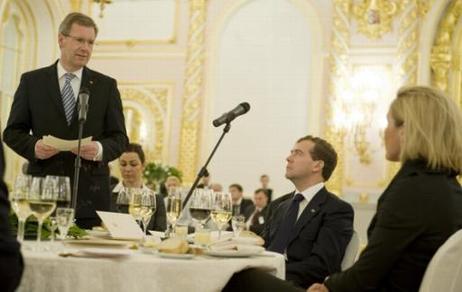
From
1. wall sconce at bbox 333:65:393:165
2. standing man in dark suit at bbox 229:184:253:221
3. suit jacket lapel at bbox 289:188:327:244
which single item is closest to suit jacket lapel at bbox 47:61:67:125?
suit jacket lapel at bbox 289:188:327:244

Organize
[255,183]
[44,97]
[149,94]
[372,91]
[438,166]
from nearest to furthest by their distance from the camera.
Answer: [438,166] → [44,97] → [372,91] → [255,183] → [149,94]

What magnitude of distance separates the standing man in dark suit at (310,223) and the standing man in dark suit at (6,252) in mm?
2064

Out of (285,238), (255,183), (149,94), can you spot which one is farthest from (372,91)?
(285,238)

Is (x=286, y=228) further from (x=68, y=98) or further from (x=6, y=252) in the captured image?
(x=6, y=252)

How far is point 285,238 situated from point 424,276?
1.38 m

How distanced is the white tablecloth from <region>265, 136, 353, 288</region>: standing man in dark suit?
46.8 inches

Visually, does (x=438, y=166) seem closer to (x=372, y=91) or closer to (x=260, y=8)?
(x=372, y=91)

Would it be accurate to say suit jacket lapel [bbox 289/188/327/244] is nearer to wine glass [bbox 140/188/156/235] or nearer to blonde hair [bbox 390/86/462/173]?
wine glass [bbox 140/188/156/235]

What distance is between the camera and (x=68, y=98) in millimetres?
3682

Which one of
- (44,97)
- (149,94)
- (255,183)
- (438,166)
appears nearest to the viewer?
(438,166)

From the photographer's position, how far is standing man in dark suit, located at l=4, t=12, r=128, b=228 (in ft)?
11.6

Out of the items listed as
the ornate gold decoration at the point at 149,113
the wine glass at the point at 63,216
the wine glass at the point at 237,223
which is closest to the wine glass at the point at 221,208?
the wine glass at the point at 237,223

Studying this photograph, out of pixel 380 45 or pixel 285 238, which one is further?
pixel 380 45

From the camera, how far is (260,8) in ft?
38.1
